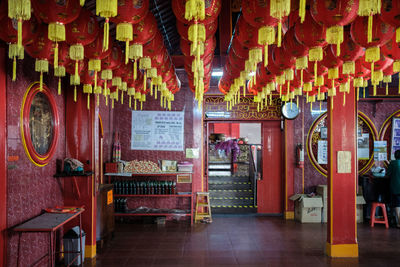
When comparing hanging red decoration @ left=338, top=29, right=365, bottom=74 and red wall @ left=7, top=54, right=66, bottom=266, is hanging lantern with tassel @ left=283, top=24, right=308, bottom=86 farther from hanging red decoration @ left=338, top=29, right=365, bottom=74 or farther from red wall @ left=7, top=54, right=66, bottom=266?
red wall @ left=7, top=54, right=66, bottom=266

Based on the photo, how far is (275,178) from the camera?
7.64 meters

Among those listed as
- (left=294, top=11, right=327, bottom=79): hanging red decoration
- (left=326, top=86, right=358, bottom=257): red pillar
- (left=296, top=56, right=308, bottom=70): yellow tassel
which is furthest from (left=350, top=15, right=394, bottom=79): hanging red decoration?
(left=326, top=86, right=358, bottom=257): red pillar

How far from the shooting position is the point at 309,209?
6.82 metres

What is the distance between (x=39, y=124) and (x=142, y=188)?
10.9 ft

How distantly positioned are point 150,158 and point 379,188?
5.09 meters

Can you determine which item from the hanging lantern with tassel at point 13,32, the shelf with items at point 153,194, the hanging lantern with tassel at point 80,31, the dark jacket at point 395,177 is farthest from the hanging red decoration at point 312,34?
the dark jacket at point 395,177

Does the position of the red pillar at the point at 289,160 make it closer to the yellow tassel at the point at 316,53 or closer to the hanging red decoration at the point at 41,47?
the yellow tassel at the point at 316,53

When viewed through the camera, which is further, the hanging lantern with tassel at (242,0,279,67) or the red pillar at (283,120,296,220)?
the red pillar at (283,120,296,220)

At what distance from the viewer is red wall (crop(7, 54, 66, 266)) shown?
3217 millimetres

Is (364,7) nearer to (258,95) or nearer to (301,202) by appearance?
(258,95)

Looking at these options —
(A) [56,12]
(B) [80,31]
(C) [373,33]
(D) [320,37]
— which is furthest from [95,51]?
(C) [373,33]

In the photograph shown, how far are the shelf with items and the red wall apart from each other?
2.48m

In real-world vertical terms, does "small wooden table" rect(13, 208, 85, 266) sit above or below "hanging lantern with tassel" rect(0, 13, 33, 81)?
below

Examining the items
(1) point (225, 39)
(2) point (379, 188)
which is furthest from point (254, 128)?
(1) point (225, 39)
